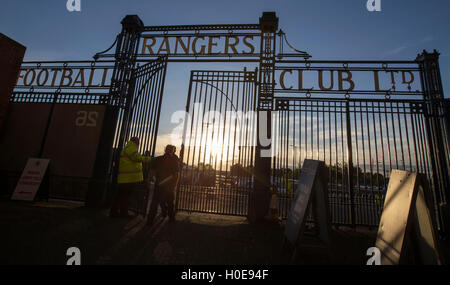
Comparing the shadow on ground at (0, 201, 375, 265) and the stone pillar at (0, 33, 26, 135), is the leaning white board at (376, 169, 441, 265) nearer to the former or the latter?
the shadow on ground at (0, 201, 375, 265)

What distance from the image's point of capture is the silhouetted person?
465cm

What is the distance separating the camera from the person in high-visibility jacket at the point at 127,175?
16.1 ft

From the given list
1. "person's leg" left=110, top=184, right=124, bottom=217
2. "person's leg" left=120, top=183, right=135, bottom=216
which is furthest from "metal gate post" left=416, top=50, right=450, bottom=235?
"person's leg" left=110, top=184, right=124, bottom=217

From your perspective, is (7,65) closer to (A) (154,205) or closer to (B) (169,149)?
(B) (169,149)

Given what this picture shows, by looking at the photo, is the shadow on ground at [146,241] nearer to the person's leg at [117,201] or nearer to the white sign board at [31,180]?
the person's leg at [117,201]

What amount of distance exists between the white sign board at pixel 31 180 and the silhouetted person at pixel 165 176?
4227 millimetres

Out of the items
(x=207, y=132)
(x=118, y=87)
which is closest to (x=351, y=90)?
(x=207, y=132)

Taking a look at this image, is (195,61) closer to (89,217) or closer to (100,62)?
(100,62)

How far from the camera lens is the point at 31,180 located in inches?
244

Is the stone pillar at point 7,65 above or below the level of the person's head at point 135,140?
above

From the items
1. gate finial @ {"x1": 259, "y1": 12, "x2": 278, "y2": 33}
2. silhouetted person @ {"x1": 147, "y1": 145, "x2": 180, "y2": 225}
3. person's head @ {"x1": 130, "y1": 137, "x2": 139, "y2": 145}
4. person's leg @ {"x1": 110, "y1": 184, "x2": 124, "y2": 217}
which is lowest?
person's leg @ {"x1": 110, "y1": 184, "x2": 124, "y2": 217}

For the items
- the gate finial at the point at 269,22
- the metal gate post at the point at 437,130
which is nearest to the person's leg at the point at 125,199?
the gate finial at the point at 269,22

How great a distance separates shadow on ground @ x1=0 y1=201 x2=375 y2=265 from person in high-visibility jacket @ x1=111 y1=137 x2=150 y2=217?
39cm
